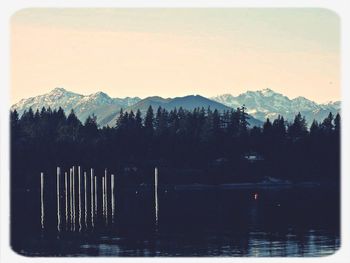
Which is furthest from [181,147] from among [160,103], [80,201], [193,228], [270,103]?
[193,228]

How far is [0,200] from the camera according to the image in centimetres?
4381

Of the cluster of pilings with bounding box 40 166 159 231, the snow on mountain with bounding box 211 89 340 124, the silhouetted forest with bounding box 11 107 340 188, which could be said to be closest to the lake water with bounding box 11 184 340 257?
the cluster of pilings with bounding box 40 166 159 231

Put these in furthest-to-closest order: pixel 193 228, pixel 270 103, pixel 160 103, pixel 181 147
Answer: pixel 270 103 < pixel 160 103 < pixel 181 147 < pixel 193 228

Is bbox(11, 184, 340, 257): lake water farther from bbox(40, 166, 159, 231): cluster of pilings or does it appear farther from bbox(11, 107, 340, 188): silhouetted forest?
bbox(11, 107, 340, 188): silhouetted forest

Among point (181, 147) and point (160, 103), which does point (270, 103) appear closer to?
point (160, 103)

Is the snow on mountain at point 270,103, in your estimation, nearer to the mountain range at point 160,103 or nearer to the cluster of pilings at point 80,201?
the mountain range at point 160,103

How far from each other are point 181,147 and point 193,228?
118 feet

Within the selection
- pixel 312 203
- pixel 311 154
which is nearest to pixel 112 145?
pixel 311 154

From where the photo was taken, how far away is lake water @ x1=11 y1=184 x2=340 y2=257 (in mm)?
46969

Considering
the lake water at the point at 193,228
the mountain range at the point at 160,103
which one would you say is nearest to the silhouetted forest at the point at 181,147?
the mountain range at the point at 160,103

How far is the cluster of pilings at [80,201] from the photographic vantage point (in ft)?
197

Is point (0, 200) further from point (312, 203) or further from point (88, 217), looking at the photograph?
point (312, 203)

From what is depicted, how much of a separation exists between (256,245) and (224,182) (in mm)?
51947

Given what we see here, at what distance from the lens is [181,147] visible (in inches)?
3664
